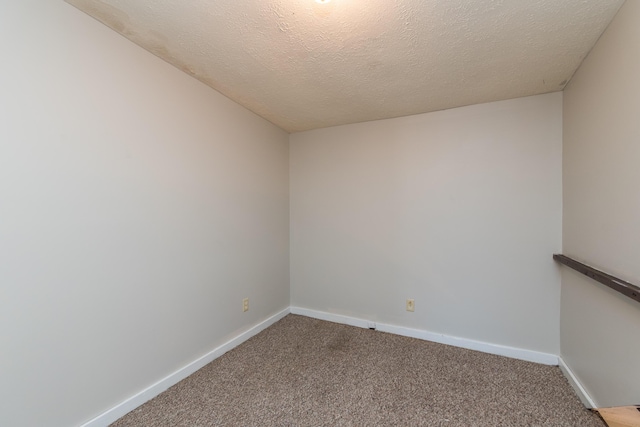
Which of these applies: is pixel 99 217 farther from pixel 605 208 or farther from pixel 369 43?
pixel 605 208

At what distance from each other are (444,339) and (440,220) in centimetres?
111

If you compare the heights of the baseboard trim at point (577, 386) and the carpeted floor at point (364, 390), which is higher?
the baseboard trim at point (577, 386)

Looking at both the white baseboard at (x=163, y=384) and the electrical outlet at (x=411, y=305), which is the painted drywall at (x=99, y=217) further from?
the electrical outlet at (x=411, y=305)

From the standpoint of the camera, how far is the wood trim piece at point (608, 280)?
1099 millimetres

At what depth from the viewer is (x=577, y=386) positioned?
1.67 metres

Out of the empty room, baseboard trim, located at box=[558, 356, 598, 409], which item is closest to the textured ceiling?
Answer: the empty room

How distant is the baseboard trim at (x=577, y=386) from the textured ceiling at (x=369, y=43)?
2.08 metres

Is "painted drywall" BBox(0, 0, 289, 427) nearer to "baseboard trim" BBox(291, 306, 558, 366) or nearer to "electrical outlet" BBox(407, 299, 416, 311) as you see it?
"baseboard trim" BBox(291, 306, 558, 366)

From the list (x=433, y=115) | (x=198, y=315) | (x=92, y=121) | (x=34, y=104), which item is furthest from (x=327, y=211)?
(x=34, y=104)

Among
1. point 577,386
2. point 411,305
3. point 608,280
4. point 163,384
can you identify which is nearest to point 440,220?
point 411,305

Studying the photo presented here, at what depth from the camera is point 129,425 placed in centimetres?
143

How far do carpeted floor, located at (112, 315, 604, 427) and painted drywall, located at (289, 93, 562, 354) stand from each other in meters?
0.39

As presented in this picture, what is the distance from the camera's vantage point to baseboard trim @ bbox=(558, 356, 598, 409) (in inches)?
60.2

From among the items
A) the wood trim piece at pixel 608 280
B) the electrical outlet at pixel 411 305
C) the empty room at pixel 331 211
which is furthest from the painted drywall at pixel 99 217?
the wood trim piece at pixel 608 280
